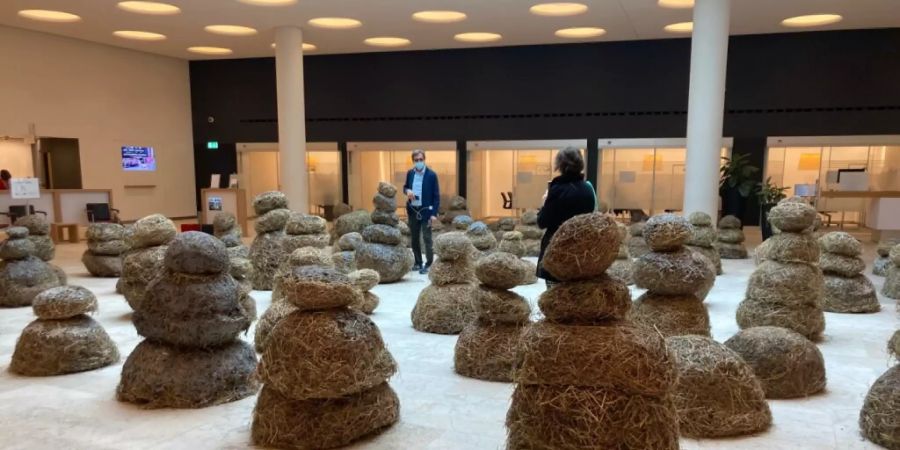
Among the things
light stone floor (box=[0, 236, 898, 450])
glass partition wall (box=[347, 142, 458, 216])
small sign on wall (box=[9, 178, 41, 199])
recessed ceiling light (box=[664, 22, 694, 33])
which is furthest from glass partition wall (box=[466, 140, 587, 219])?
small sign on wall (box=[9, 178, 41, 199])

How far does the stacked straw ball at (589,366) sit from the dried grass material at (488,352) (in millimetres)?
1809

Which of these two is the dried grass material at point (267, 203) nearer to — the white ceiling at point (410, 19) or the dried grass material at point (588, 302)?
the white ceiling at point (410, 19)

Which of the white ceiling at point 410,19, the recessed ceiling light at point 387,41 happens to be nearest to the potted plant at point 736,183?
Result: the white ceiling at point 410,19

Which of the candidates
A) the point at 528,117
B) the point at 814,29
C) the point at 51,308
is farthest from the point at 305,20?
the point at 814,29

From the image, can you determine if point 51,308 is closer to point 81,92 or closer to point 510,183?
point 510,183

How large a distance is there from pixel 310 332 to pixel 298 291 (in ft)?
0.91

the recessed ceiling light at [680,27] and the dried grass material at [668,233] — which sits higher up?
the recessed ceiling light at [680,27]

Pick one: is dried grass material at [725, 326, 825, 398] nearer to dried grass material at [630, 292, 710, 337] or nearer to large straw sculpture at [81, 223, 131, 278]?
dried grass material at [630, 292, 710, 337]

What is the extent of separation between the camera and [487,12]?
1309cm

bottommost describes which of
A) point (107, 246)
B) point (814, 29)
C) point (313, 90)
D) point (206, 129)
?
point (107, 246)

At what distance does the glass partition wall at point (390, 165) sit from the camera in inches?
682

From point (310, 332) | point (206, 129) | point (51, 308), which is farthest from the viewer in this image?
point (206, 129)

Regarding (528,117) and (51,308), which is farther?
(528,117)

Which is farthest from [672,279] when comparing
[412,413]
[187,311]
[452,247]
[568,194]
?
[187,311]
